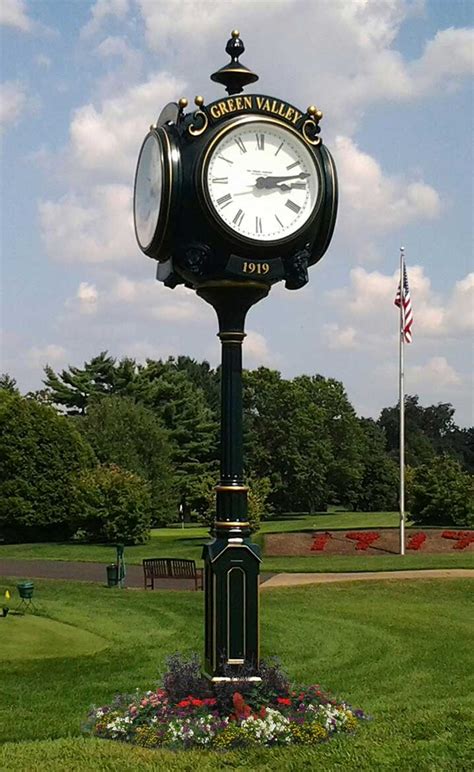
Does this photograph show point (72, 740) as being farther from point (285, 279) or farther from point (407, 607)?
point (407, 607)

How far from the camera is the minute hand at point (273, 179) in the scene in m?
7.87

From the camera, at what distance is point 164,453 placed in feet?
174

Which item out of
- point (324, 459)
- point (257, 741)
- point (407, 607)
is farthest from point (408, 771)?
point (324, 459)

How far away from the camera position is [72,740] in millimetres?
6832

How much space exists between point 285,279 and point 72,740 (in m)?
3.61

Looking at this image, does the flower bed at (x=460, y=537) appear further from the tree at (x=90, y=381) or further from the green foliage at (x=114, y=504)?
the tree at (x=90, y=381)

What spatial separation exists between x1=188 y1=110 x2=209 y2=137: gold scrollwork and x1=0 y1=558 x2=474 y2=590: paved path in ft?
57.3

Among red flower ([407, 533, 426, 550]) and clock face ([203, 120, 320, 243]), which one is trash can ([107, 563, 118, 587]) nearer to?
red flower ([407, 533, 426, 550])

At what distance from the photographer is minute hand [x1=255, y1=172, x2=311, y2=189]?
7867mm

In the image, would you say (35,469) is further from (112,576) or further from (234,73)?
(234,73)

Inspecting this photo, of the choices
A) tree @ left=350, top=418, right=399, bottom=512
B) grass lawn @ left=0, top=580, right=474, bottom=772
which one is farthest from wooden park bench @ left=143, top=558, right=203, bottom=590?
tree @ left=350, top=418, right=399, bottom=512

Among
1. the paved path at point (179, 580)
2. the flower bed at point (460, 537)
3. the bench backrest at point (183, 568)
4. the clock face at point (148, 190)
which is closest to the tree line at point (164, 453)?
the flower bed at point (460, 537)

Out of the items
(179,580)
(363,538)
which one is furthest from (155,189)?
(363,538)

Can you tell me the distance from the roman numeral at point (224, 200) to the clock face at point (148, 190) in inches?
16.9
